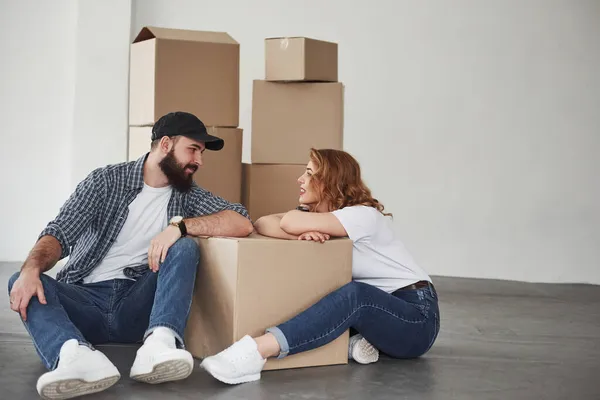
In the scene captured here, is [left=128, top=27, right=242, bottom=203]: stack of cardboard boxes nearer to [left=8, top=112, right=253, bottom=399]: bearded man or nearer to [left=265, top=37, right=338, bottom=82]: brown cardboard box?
[left=265, top=37, right=338, bottom=82]: brown cardboard box

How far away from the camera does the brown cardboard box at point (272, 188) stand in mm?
3357

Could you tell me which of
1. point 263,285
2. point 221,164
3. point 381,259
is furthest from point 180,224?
point 221,164

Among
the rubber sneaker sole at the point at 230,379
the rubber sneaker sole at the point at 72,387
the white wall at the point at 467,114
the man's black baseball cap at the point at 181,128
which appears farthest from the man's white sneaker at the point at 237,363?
the white wall at the point at 467,114

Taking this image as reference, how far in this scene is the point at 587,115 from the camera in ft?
17.5

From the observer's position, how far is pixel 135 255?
250 centimetres

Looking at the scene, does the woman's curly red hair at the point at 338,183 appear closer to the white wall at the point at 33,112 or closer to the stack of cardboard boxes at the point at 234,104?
the stack of cardboard boxes at the point at 234,104

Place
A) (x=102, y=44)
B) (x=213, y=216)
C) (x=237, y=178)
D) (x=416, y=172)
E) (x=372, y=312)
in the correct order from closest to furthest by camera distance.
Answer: (x=372, y=312)
(x=213, y=216)
(x=237, y=178)
(x=102, y=44)
(x=416, y=172)

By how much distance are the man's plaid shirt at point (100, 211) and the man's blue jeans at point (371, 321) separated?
22.2 inches

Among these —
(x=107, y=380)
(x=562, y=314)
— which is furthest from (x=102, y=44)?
(x=107, y=380)

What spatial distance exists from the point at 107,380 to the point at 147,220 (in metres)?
0.69

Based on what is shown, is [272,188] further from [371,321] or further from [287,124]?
[371,321]

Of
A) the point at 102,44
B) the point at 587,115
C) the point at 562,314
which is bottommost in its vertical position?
the point at 562,314

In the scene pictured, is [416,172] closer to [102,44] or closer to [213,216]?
[102,44]

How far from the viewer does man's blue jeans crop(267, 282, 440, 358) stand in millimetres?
2230
